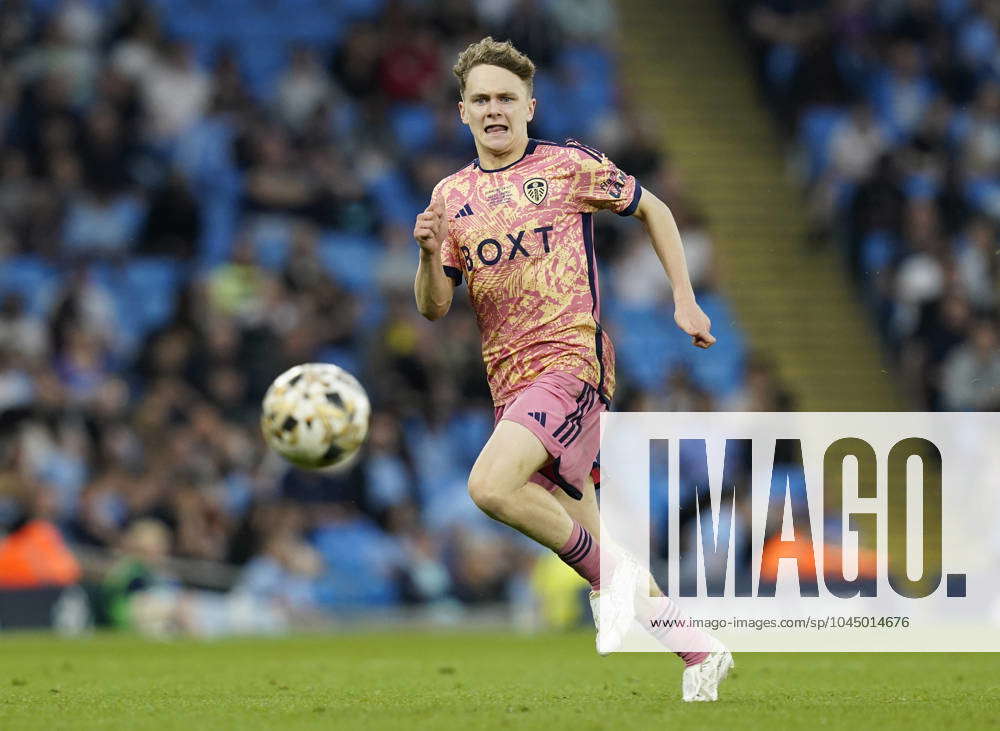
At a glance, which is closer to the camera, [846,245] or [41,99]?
[41,99]

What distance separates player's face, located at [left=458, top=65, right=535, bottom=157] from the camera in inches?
278

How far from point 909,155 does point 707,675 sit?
13018mm

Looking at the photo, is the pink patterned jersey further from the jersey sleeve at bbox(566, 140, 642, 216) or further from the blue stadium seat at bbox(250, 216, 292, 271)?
the blue stadium seat at bbox(250, 216, 292, 271)

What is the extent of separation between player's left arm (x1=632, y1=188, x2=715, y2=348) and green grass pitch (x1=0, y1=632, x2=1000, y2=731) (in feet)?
4.66

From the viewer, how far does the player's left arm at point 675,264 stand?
6.82 meters

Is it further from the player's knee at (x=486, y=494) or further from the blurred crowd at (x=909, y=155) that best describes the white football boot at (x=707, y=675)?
the blurred crowd at (x=909, y=155)

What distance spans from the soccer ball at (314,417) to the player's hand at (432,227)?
2.38 metres

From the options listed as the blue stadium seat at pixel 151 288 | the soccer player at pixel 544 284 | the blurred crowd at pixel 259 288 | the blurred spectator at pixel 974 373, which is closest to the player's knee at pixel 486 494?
the soccer player at pixel 544 284

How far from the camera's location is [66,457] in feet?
49.0

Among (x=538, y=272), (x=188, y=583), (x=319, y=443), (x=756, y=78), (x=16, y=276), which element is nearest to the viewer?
(x=538, y=272)

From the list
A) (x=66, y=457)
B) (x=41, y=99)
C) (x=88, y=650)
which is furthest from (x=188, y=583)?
(x=41, y=99)

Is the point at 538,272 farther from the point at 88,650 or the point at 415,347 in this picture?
the point at 415,347

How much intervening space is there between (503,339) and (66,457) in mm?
8675

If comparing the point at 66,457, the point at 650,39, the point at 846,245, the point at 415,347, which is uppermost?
the point at 650,39
